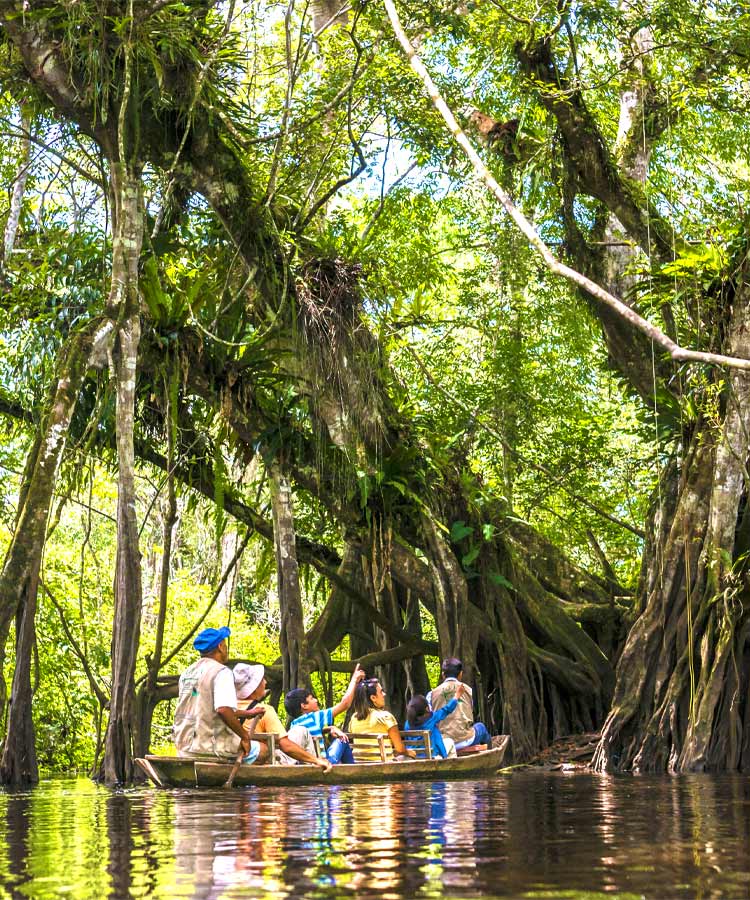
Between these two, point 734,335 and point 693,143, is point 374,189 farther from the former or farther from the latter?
point 734,335

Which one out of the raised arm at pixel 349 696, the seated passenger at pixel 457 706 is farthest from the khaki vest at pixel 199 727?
the seated passenger at pixel 457 706

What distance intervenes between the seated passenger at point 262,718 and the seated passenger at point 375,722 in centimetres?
86

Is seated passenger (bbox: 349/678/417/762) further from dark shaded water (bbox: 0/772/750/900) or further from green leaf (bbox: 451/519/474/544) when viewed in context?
green leaf (bbox: 451/519/474/544)

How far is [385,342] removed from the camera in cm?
1297

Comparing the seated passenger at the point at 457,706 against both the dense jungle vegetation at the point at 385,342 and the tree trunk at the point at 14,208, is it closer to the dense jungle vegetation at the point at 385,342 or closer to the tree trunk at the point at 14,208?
the dense jungle vegetation at the point at 385,342

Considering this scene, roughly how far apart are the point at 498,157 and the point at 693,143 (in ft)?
9.03

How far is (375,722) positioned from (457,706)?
1.64 meters

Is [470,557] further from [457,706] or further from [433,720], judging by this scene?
[433,720]

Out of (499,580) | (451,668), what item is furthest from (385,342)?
(451,668)

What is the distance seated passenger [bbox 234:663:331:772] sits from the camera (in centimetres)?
864

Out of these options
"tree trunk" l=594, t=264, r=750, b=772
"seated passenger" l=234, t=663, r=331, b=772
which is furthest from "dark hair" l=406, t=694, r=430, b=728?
"seated passenger" l=234, t=663, r=331, b=772

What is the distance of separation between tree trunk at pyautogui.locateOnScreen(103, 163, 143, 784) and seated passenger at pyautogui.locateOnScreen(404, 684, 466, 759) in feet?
8.68

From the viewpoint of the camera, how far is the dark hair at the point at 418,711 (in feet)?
35.1

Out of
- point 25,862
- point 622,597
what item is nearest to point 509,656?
point 622,597
